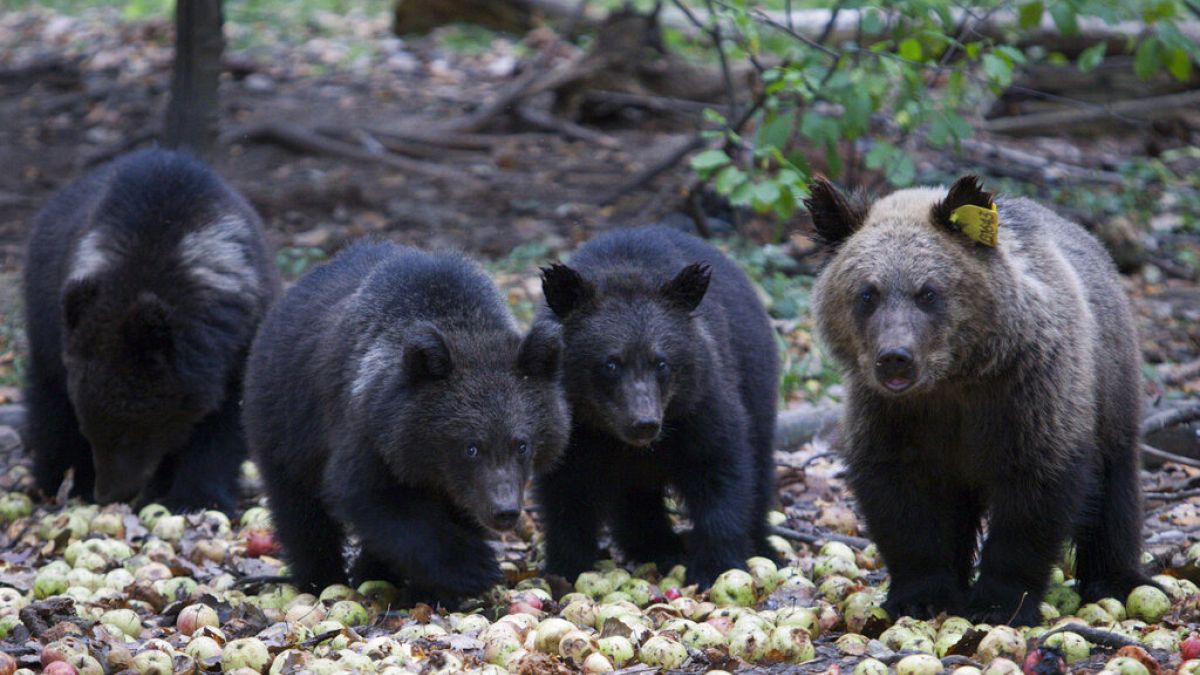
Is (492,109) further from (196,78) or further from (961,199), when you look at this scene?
(961,199)

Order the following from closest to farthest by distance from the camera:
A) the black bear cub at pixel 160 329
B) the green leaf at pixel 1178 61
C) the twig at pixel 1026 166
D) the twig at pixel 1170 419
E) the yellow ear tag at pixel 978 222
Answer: the yellow ear tag at pixel 978 222 → the twig at pixel 1170 419 → the black bear cub at pixel 160 329 → the green leaf at pixel 1178 61 → the twig at pixel 1026 166

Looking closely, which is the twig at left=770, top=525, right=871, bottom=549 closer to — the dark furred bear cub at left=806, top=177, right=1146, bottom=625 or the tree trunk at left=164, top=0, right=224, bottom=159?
the dark furred bear cub at left=806, top=177, right=1146, bottom=625

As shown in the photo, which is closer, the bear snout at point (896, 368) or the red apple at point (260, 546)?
the bear snout at point (896, 368)

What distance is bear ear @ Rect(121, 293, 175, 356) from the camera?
7.42m

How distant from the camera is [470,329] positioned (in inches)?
224

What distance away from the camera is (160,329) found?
7.53m

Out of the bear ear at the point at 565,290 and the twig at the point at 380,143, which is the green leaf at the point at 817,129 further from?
the twig at the point at 380,143

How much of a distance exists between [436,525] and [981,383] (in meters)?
2.21

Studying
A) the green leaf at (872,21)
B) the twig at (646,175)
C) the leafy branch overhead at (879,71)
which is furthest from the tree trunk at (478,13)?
the green leaf at (872,21)

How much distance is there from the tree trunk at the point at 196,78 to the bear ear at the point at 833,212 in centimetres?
671

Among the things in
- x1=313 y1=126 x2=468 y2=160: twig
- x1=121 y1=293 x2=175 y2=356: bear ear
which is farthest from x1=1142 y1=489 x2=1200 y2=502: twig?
x1=313 y1=126 x2=468 y2=160: twig

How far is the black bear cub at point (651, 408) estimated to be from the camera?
5.99m

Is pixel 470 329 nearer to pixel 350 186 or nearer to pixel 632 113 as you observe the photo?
pixel 350 186

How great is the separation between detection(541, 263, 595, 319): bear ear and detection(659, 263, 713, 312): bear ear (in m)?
0.34
